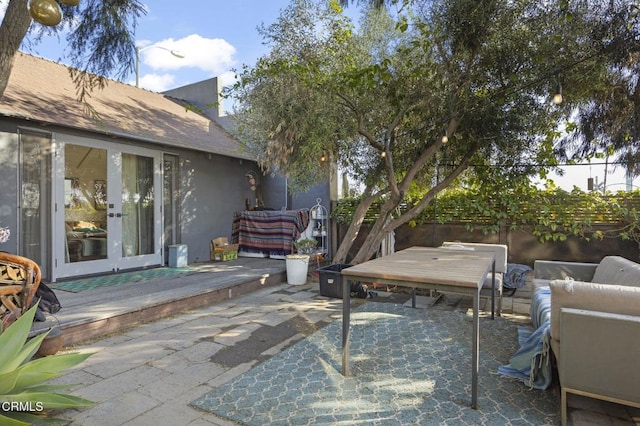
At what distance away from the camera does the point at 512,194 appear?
644cm

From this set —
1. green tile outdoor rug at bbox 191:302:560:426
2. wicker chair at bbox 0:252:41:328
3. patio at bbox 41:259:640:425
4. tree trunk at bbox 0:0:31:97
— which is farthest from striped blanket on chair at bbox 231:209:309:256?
tree trunk at bbox 0:0:31:97

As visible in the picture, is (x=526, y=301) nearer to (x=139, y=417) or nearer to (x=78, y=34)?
(x=139, y=417)

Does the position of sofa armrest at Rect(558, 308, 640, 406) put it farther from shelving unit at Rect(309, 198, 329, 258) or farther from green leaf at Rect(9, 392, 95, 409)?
shelving unit at Rect(309, 198, 329, 258)

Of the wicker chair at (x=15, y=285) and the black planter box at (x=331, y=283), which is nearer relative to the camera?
the wicker chair at (x=15, y=285)

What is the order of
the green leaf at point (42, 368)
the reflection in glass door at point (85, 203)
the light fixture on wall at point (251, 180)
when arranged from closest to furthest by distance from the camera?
the green leaf at point (42, 368), the reflection in glass door at point (85, 203), the light fixture on wall at point (251, 180)

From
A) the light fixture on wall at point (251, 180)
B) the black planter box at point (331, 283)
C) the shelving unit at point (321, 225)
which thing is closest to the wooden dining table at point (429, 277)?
the black planter box at point (331, 283)

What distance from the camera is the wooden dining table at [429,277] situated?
2.41m

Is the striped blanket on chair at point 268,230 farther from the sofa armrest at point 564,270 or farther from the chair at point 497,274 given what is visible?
the sofa armrest at point 564,270

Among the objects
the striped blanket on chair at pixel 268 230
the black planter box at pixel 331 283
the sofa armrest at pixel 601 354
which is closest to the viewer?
the sofa armrest at pixel 601 354

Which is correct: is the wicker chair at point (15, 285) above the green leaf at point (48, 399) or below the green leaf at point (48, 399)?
above

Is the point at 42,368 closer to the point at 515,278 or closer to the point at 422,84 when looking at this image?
the point at 422,84

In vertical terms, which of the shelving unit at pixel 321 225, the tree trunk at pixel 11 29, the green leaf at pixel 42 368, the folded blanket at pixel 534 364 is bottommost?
the folded blanket at pixel 534 364

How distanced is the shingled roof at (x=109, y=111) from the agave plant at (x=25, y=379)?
3.73m

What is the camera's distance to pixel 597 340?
Answer: 2178mm
